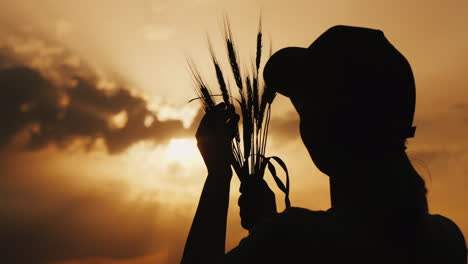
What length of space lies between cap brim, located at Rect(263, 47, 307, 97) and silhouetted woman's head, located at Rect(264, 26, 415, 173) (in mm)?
101

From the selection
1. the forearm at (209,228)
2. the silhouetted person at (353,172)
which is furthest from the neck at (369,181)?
the forearm at (209,228)

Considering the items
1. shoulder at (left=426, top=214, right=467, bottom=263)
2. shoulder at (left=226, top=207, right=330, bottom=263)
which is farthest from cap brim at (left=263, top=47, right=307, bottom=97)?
shoulder at (left=426, top=214, right=467, bottom=263)

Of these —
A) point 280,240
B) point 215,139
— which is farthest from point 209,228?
point 215,139

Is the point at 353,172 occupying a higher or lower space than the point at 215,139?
lower

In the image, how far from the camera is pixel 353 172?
1.22 m

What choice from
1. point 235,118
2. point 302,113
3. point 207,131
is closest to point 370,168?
point 302,113

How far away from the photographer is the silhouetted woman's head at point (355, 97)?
1.21m

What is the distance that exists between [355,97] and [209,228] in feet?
1.95

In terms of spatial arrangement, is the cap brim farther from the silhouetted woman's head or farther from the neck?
the neck

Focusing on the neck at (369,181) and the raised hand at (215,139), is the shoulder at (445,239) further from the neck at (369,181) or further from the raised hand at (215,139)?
the raised hand at (215,139)

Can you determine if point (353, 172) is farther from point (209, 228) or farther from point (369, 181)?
point (209, 228)

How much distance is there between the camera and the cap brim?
1.37 meters

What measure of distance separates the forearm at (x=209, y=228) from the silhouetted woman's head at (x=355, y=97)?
351 millimetres

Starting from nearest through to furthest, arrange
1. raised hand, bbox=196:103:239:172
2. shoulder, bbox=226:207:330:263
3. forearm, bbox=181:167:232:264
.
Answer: shoulder, bbox=226:207:330:263 → forearm, bbox=181:167:232:264 → raised hand, bbox=196:103:239:172
